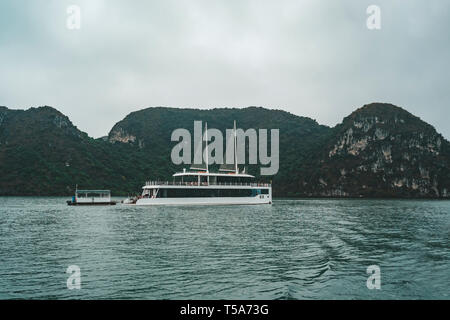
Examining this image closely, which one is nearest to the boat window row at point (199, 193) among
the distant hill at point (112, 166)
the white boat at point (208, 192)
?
the white boat at point (208, 192)

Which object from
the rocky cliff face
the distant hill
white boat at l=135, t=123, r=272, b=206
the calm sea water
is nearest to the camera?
the calm sea water

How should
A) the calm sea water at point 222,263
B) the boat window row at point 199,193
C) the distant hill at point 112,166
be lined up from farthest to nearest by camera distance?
the distant hill at point 112,166 → the boat window row at point 199,193 → the calm sea water at point 222,263

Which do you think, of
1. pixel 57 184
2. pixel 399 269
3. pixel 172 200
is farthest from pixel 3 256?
pixel 57 184

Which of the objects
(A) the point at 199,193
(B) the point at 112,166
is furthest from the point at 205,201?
(B) the point at 112,166

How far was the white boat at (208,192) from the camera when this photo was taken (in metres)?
71.5

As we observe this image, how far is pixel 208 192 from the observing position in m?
74.9

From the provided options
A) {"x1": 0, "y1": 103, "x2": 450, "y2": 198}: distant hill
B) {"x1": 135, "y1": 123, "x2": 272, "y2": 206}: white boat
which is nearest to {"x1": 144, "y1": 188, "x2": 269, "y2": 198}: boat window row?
{"x1": 135, "y1": 123, "x2": 272, "y2": 206}: white boat

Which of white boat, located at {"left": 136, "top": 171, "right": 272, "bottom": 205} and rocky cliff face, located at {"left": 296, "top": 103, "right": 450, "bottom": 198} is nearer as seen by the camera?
white boat, located at {"left": 136, "top": 171, "right": 272, "bottom": 205}

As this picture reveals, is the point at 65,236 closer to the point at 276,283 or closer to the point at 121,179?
the point at 276,283

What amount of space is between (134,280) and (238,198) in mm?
63785

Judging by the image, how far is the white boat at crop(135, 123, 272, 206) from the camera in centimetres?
7154

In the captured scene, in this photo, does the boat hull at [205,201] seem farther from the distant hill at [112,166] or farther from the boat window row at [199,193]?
the distant hill at [112,166]

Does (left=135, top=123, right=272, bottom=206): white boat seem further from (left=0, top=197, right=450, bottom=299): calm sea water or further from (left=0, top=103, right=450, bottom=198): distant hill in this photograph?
(left=0, top=103, right=450, bottom=198): distant hill
